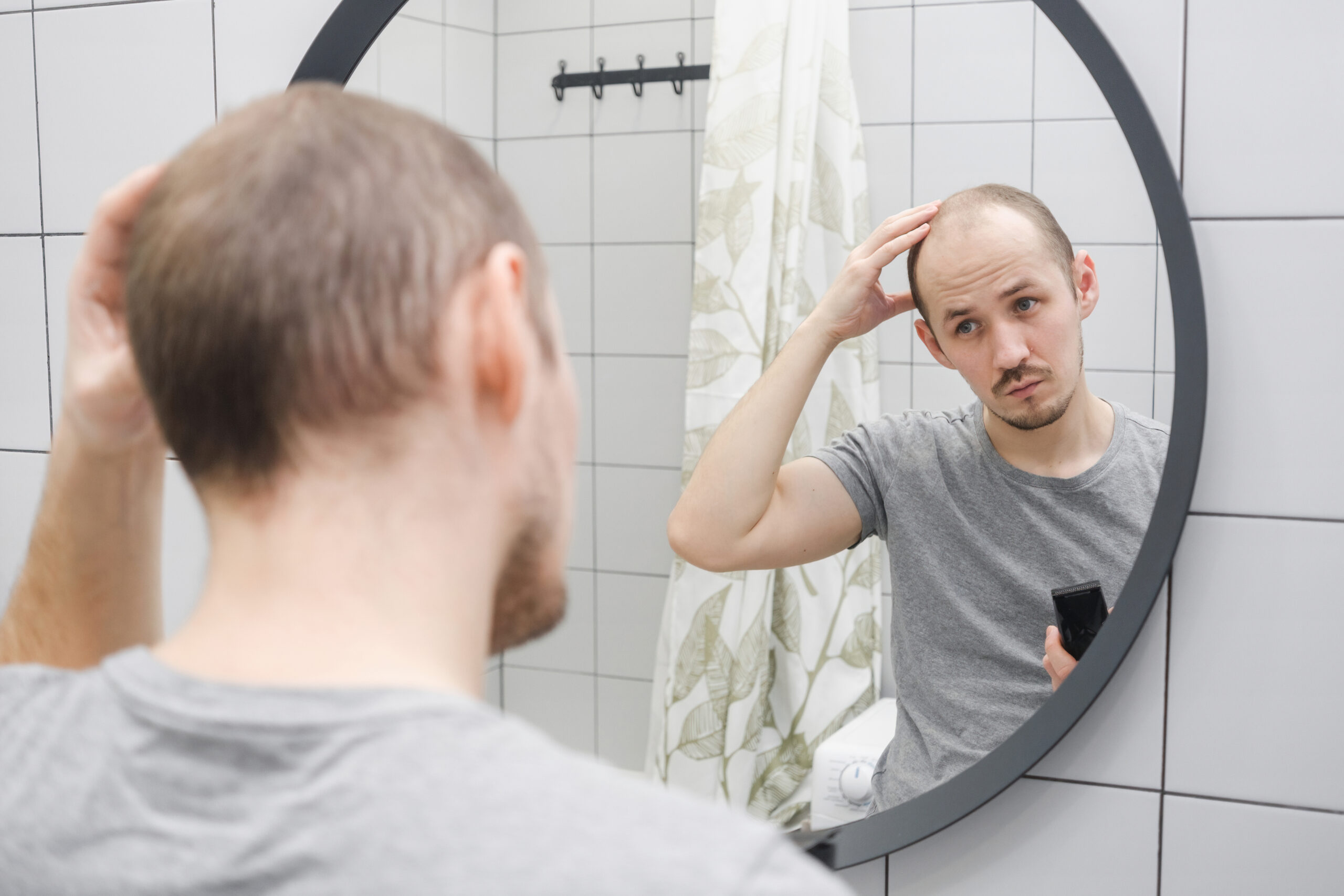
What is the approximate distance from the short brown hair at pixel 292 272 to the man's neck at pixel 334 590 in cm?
3

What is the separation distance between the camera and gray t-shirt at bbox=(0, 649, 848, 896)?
40cm

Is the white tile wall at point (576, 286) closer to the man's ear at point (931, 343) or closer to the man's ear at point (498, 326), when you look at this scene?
the man's ear at point (931, 343)

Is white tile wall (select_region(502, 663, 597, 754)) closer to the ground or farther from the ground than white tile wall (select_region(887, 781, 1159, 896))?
farther from the ground

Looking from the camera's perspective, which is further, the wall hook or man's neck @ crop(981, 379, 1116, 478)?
the wall hook

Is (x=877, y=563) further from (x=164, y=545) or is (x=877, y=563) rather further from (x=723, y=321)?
(x=164, y=545)

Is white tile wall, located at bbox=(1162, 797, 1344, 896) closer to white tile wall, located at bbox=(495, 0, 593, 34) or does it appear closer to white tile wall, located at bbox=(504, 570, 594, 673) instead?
white tile wall, located at bbox=(504, 570, 594, 673)

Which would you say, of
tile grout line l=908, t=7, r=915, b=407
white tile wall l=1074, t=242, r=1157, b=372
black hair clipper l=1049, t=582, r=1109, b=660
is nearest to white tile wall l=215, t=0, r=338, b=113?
tile grout line l=908, t=7, r=915, b=407

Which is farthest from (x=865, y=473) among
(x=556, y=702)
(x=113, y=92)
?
(x=113, y=92)

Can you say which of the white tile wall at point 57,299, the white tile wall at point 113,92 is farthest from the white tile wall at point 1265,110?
the white tile wall at point 57,299

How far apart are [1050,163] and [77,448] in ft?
2.47

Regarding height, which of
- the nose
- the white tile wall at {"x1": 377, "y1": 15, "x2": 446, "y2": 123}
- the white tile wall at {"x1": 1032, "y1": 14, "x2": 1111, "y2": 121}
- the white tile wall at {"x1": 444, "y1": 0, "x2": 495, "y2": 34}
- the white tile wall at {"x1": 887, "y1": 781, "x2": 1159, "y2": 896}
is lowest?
the white tile wall at {"x1": 887, "y1": 781, "x2": 1159, "y2": 896}

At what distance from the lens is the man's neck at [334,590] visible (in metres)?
0.45

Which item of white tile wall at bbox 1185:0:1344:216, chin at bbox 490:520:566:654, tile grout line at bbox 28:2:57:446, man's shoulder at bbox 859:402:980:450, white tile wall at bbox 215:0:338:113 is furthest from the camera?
tile grout line at bbox 28:2:57:446

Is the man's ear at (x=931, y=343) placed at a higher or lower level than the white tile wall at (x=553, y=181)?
lower
